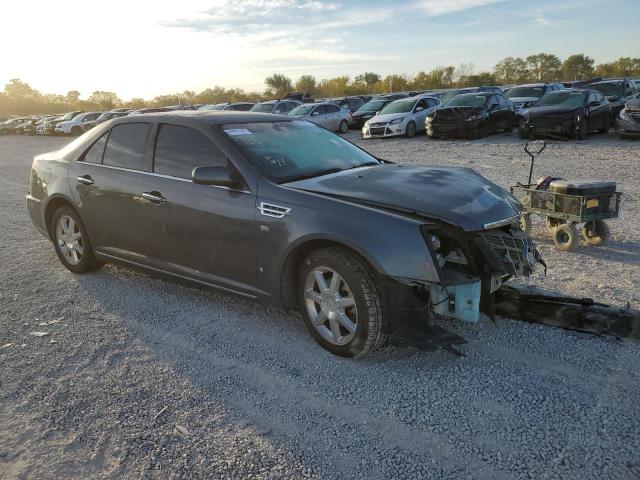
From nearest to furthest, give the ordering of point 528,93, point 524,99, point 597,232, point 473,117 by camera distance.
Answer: point 597,232 < point 473,117 < point 524,99 < point 528,93

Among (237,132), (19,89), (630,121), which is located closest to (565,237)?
(237,132)

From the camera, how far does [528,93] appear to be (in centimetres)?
2177

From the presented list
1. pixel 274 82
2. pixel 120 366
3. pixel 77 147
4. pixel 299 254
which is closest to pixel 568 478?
pixel 299 254

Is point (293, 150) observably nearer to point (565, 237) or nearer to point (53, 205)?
point (53, 205)

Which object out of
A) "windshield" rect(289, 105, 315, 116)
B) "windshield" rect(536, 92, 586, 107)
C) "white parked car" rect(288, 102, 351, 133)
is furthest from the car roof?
"windshield" rect(289, 105, 315, 116)

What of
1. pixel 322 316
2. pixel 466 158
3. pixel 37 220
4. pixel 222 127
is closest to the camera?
pixel 322 316

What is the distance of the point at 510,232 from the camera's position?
3.82 m

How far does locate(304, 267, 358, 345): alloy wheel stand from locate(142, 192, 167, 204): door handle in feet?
5.07

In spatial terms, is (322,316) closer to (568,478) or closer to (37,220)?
(568,478)

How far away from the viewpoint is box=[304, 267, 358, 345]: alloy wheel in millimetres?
3576

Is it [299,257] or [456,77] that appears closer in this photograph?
[299,257]

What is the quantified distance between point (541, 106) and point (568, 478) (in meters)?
15.7

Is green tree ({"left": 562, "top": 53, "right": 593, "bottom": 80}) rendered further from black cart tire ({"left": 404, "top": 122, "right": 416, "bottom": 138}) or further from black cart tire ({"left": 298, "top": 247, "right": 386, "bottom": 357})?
black cart tire ({"left": 298, "top": 247, "right": 386, "bottom": 357})

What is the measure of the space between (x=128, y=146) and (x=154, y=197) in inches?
29.7
